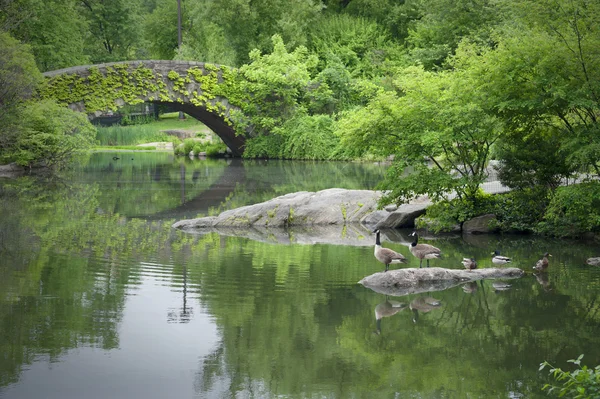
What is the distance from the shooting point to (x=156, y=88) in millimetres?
36594

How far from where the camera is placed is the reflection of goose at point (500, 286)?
11125 mm

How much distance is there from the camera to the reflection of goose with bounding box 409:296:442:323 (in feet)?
32.3

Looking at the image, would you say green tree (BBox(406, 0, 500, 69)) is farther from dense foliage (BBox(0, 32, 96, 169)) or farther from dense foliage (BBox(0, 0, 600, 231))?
dense foliage (BBox(0, 32, 96, 169))

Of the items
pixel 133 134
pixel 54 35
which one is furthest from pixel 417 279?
pixel 133 134

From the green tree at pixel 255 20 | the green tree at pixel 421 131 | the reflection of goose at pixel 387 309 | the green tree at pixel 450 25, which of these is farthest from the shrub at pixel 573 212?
the green tree at pixel 255 20

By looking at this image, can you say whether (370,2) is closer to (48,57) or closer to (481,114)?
(48,57)

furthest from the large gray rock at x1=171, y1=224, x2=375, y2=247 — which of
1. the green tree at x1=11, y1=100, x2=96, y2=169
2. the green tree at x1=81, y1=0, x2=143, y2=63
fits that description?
the green tree at x1=81, y1=0, x2=143, y2=63

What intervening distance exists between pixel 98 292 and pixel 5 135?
663 inches

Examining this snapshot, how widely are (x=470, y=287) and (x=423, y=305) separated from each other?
4.46 feet

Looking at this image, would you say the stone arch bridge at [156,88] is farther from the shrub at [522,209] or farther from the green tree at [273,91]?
the shrub at [522,209]

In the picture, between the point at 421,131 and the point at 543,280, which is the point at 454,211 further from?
the point at 543,280

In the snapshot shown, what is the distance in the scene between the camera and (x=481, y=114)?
16.2 m

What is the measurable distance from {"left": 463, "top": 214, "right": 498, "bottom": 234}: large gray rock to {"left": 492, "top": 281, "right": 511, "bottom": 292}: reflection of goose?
5645 mm

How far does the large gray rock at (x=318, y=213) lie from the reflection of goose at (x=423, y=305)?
24.3 ft
